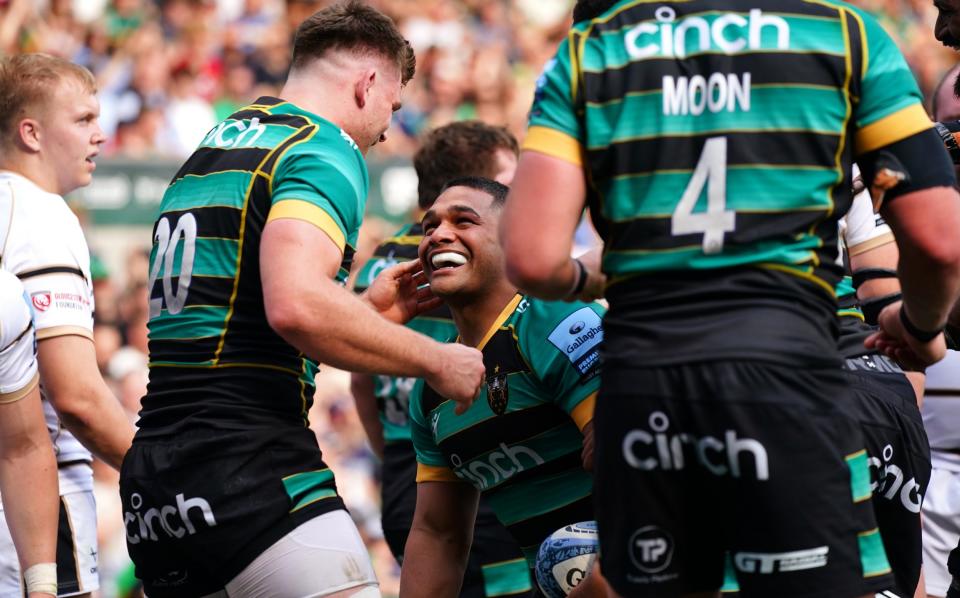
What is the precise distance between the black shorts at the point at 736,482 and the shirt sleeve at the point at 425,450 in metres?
1.62

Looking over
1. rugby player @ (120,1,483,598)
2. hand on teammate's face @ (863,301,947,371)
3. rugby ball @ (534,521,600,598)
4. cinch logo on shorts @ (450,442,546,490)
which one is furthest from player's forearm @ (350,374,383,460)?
hand on teammate's face @ (863,301,947,371)

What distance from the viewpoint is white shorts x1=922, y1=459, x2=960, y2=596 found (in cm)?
563

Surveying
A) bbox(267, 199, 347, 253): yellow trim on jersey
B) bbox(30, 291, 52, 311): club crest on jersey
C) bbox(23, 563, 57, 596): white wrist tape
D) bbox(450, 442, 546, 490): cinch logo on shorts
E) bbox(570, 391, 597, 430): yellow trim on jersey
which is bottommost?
bbox(23, 563, 57, 596): white wrist tape

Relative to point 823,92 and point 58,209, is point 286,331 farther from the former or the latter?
point 58,209

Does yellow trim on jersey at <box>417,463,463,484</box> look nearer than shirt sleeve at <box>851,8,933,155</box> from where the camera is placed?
No

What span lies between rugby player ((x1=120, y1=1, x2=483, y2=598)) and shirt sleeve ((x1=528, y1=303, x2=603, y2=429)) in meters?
0.52

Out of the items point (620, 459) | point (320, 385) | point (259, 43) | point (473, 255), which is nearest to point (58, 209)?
point (473, 255)

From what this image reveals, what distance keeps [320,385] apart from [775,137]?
922cm

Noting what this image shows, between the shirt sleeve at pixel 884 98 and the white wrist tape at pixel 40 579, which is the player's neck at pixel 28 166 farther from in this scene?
the shirt sleeve at pixel 884 98

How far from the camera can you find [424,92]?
14.8 meters

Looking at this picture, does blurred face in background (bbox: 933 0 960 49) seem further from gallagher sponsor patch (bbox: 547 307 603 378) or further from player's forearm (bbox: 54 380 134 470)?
player's forearm (bbox: 54 380 134 470)

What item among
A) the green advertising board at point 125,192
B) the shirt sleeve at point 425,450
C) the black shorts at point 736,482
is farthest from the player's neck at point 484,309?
the green advertising board at point 125,192

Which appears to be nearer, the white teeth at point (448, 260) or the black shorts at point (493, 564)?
the white teeth at point (448, 260)

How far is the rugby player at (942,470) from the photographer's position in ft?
18.3
